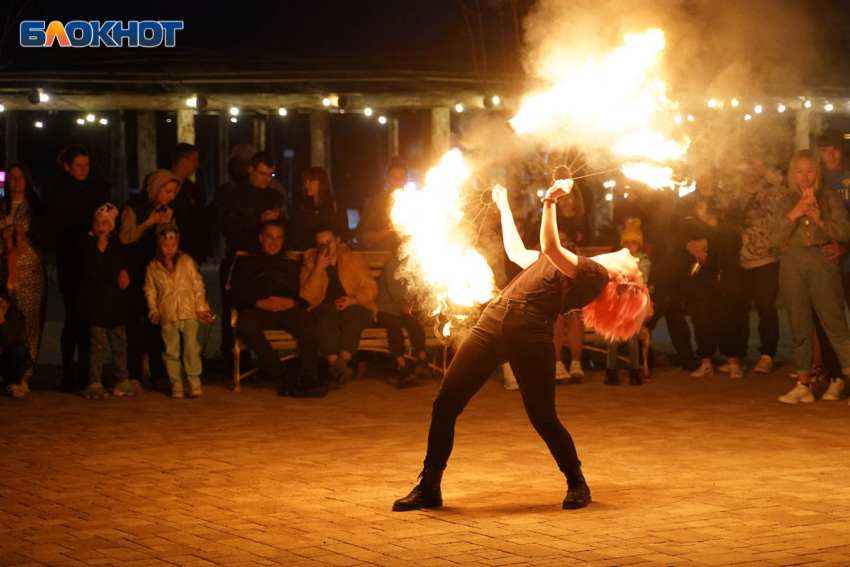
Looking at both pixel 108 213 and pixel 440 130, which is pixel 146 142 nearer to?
pixel 440 130

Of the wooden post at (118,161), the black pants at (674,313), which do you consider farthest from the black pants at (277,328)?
the wooden post at (118,161)

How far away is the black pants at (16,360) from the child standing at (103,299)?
620mm

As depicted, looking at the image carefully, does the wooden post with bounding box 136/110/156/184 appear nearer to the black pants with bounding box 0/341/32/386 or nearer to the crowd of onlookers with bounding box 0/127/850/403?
the crowd of onlookers with bounding box 0/127/850/403

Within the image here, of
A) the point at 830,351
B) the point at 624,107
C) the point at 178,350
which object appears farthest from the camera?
the point at 178,350

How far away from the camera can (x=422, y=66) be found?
18.4m

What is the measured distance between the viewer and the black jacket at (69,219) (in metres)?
11.2

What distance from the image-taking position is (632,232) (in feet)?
39.4

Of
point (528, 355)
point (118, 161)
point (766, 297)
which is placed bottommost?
point (528, 355)

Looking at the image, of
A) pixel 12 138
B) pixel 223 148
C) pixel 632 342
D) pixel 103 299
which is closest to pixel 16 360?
pixel 103 299

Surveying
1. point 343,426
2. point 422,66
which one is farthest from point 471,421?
point 422,66

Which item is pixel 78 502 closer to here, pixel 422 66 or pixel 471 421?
pixel 471 421

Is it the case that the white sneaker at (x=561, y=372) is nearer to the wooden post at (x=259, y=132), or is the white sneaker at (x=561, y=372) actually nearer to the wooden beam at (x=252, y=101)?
the wooden beam at (x=252, y=101)

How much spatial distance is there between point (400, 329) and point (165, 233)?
2.64 meters

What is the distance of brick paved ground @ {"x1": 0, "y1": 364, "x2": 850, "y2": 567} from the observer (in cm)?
547
